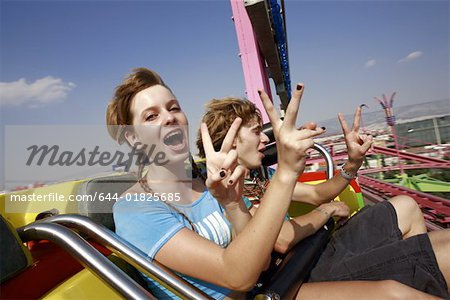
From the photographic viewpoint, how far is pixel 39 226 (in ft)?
2.03

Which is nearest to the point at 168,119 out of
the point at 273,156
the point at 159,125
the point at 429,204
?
the point at 159,125

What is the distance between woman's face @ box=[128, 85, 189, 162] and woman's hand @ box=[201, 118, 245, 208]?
263 mm

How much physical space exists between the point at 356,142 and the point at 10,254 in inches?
50.3

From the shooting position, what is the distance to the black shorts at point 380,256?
2.95ft

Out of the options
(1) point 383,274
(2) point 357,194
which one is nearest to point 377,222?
(1) point 383,274

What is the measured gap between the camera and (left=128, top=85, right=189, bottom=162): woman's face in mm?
907

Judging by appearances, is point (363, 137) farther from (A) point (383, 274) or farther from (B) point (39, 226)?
(B) point (39, 226)

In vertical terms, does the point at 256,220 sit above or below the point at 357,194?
above

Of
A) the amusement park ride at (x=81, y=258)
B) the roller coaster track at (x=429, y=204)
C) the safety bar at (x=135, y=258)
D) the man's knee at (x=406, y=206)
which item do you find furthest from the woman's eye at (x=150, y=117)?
the roller coaster track at (x=429, y=204)

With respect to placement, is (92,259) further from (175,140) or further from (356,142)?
(356,142)

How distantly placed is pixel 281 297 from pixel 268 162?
90 centimetres

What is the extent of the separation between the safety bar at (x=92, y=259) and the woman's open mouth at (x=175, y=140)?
1.29ft

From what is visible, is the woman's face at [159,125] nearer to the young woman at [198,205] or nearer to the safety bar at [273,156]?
the young woman at [198,205]

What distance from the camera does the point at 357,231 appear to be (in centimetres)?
115
